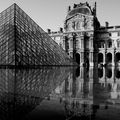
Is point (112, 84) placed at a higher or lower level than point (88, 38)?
lower

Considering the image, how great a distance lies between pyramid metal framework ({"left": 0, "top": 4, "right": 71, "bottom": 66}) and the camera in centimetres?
2300

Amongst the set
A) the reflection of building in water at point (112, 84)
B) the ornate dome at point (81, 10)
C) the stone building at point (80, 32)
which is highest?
the ornate dome at point (81, 10)

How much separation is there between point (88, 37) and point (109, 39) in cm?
515

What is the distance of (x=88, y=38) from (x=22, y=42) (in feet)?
111

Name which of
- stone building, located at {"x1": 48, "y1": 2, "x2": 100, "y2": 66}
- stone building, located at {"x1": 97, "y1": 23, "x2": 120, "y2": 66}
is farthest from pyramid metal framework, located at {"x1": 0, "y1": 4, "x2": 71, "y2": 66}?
stone building, located at {"x1": 48, "y1": 2, "x2": 100, "y2": 66}

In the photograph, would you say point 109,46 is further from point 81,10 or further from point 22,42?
point 22,42

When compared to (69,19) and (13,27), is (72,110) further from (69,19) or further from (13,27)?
(69,19)

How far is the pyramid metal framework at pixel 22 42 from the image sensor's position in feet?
75.5

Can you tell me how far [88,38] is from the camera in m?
Answer: 55.6

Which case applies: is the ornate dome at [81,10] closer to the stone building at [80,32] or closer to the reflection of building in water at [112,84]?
the stone building at [80,32]

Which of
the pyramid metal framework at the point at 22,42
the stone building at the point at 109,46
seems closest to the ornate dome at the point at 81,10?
the stone building at the point at 109,46

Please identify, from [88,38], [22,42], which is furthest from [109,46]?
[22,42]

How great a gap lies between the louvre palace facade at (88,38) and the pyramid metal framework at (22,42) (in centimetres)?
2413

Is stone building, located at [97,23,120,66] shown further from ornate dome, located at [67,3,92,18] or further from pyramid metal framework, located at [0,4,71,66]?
pyramid metal framework, located at [0,4,71,66]
